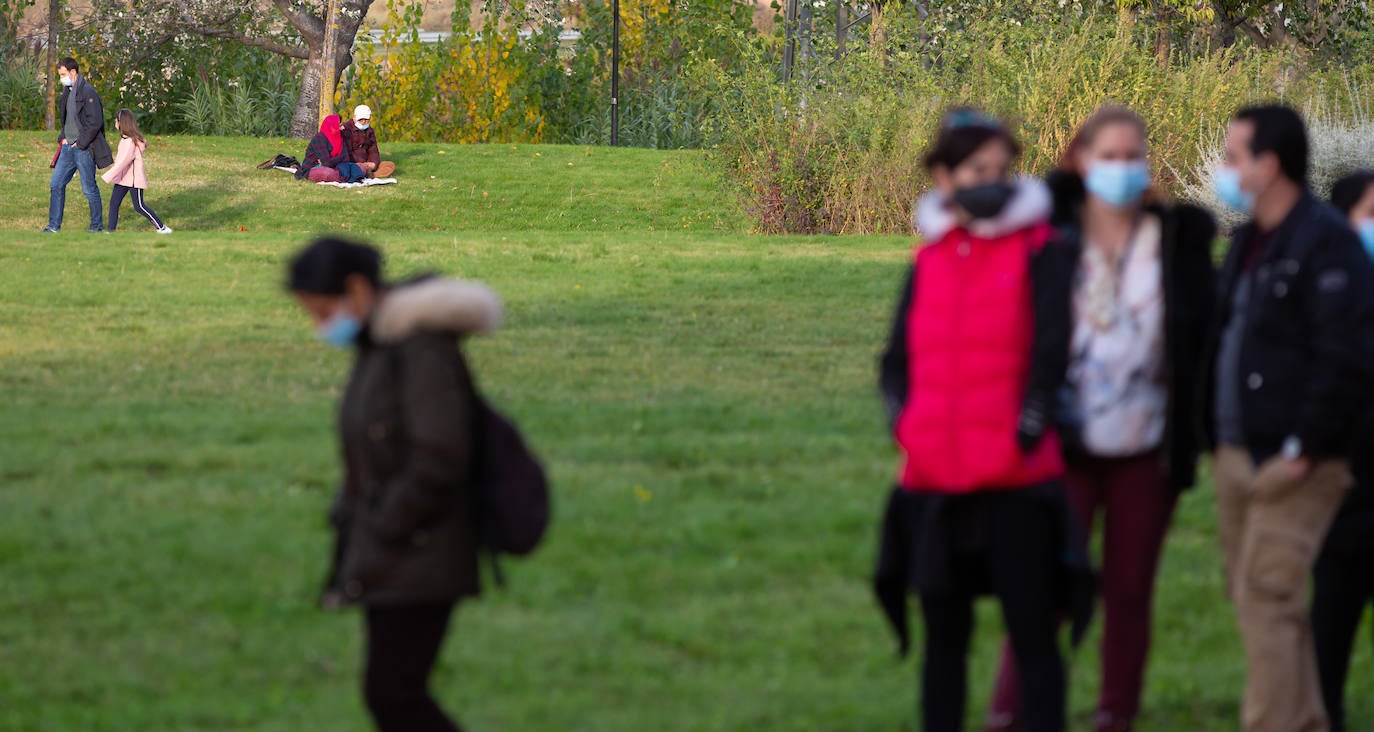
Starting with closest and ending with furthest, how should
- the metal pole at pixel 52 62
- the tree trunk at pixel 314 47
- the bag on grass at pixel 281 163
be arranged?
the bag on grass at pixel 281 163
the tree trunk at pixel 314 47
the metal pole at pixel 52 62

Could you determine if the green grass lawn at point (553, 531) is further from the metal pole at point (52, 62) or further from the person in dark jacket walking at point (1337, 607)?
the metal pole at point (52, 62)

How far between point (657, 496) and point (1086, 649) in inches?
89.5

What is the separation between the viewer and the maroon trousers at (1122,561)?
4.54 m

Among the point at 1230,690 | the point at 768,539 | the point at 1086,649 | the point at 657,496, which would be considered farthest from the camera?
the point at 657,496

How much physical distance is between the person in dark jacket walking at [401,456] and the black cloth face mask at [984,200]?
1.07 meters

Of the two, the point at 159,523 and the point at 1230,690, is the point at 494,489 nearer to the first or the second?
the point at 1230,690

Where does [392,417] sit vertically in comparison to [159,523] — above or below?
above

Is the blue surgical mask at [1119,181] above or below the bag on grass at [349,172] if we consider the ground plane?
above

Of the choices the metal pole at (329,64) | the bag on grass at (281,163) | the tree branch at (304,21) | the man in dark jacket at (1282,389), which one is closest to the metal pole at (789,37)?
the bag on grass at (281,163)

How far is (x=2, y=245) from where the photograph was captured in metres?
17.1

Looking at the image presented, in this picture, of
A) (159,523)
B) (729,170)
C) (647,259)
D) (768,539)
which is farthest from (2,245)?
(768,539)

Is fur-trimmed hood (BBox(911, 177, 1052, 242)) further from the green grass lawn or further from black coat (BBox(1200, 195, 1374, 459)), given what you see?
the green grass lawn

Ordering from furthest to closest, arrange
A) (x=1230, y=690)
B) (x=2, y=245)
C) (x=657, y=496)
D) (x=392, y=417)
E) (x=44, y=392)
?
1. (x=2, y=245)
2. (x=44, y=392)
3. (x=657, y=496)
4. (x=1230, y=690)
5. (x=392, y=417)

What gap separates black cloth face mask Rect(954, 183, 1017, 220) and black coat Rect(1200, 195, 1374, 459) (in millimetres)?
933
